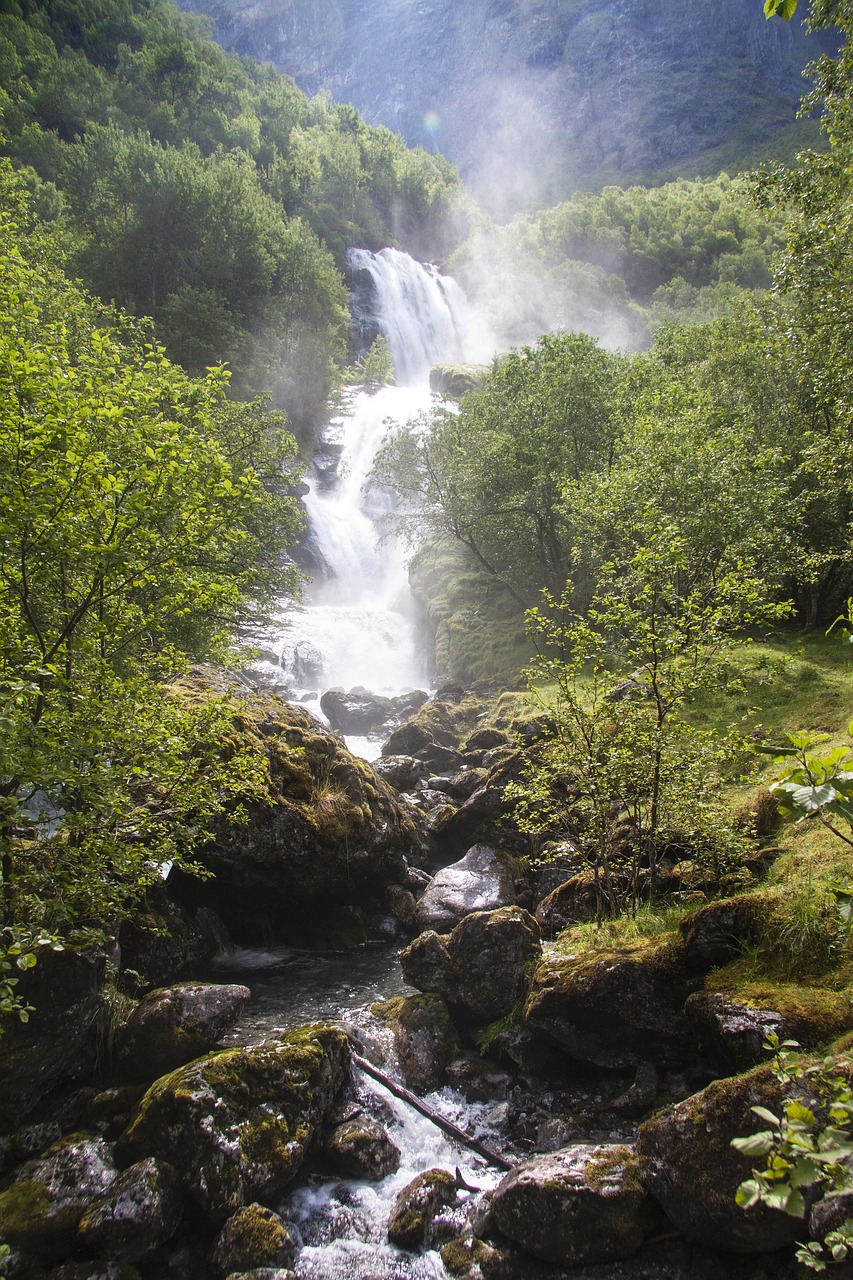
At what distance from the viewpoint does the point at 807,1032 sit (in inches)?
226

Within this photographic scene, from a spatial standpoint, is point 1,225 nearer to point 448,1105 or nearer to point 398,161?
point 448,1105

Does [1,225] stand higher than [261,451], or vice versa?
[1,225]

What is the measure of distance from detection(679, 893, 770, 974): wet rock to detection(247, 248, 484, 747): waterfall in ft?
71.0

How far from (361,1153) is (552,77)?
19974cm

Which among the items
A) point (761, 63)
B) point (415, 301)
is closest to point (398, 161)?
point (415, 301)

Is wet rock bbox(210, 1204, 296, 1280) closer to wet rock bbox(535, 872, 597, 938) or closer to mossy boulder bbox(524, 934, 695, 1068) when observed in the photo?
mossy boulder bbox(524, 934, 695, 1068)

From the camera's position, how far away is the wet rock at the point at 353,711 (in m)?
28.5

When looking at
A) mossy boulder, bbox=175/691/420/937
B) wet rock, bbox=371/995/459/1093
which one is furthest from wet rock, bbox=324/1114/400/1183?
mossy boulder, bbox=175/691/420/937

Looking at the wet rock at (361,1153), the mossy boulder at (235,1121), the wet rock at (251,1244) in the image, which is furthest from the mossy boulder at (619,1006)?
the wet rock at (251,1244)

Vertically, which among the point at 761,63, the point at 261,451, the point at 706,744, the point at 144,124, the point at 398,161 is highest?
the point at 761,63

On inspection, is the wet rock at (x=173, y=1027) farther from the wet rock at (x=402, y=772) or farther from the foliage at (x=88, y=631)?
the wet rock at (x=402, y=772)

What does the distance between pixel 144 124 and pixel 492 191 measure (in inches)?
4306

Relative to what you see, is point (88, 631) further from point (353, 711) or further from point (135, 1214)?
point (353, 711)

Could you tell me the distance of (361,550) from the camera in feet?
155
